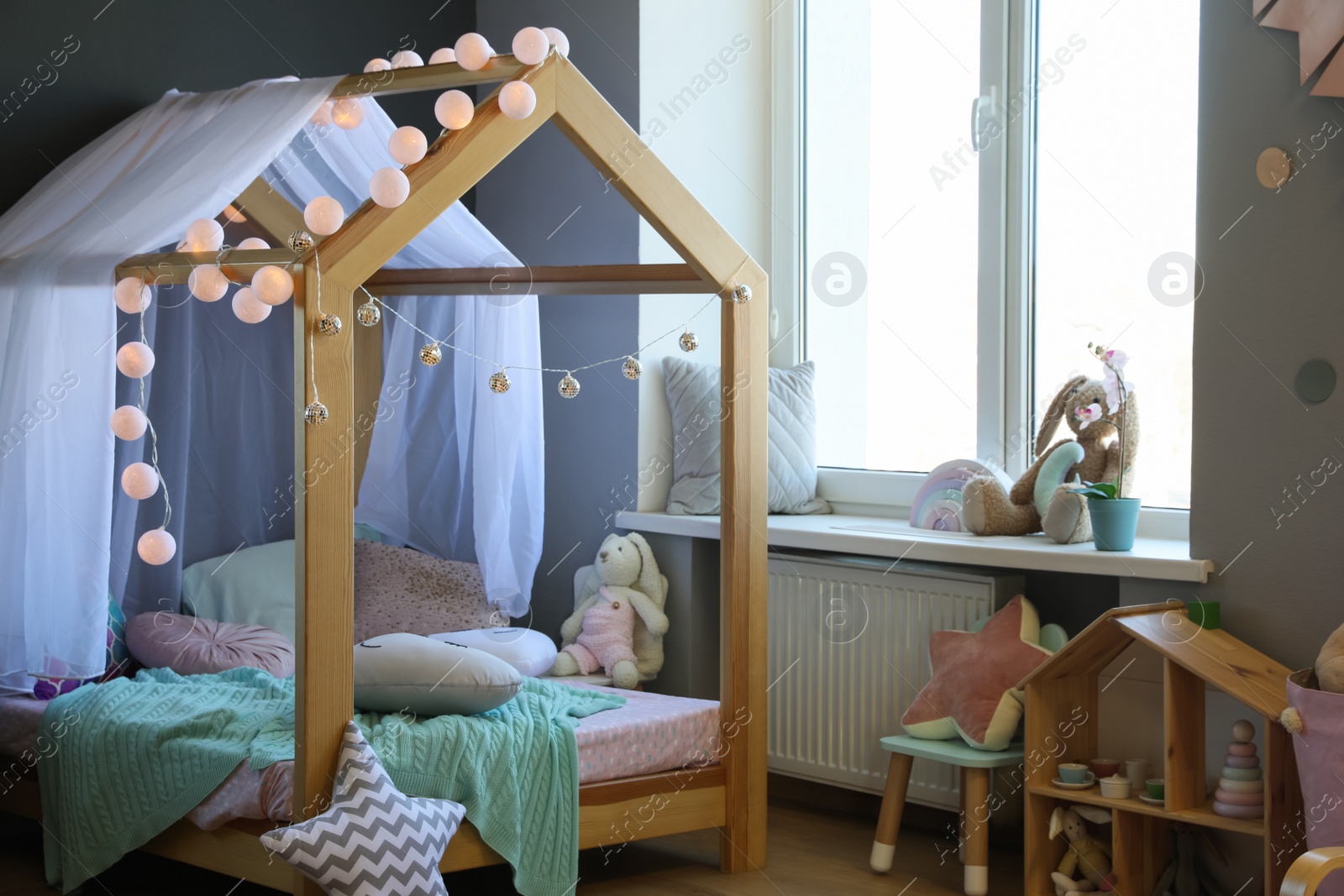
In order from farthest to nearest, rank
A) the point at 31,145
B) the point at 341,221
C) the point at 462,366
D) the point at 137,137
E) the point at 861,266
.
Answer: the point at 861,266, the point at 462,366, the point at 31,145, the point at 137,137, the point at 341,221

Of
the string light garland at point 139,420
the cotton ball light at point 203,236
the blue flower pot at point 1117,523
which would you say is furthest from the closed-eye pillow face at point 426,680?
the blue flower pot at point 1117,523

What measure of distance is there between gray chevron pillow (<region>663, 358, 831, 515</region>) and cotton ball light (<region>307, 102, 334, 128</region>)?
1.32 m

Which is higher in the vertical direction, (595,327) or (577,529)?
(595,327)

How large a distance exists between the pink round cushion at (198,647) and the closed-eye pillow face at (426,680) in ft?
2.07

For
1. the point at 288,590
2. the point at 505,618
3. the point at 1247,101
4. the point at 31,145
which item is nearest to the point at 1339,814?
the point at 1247,101

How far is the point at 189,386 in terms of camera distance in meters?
3.21

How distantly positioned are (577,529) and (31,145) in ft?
5.59

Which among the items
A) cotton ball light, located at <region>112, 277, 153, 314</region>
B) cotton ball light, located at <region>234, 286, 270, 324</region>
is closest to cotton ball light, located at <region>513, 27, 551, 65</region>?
cotton ball light, located at <region>234, 286, 270, 324</region>

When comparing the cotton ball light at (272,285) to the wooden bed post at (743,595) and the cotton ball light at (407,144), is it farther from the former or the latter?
the wooden bed post at (743,595)

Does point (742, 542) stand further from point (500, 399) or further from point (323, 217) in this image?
point (323, 217)

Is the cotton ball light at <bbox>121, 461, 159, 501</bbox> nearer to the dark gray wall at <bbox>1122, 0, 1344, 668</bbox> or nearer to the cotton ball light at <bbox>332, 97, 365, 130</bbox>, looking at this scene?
the cotton ball light at <bbox>332, 97, 365, 130</bbox>

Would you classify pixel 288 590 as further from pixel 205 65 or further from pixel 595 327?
pixel 205 65

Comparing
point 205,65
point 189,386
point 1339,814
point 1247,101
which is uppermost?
point 205,65

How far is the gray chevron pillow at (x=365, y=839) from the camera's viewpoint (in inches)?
83.2
